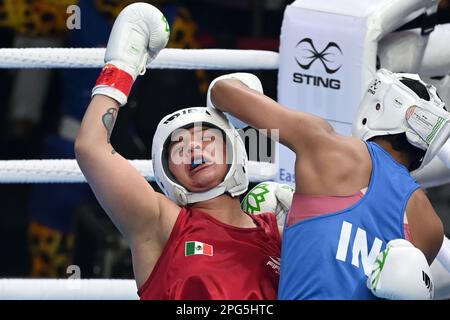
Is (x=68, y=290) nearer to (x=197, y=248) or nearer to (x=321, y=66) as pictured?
(x=197, y=248)

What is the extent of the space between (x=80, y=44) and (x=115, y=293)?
1.59 meters

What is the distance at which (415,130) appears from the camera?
4859mm

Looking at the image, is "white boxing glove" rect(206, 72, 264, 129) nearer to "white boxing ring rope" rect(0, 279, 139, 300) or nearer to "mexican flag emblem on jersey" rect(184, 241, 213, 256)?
"mexican flag emblem on jersey" rect(184, 241, 213, 256)

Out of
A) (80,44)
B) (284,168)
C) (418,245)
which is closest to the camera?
(418,245)

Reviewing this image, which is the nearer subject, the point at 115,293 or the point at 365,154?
the point at 365,154

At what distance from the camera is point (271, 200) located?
511 centimetres

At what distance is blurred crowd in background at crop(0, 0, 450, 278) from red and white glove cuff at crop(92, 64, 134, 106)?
Result: 1.66m

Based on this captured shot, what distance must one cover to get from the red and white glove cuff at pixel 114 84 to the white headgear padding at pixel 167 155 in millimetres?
152

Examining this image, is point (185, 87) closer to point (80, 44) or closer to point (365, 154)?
point (80, 44)

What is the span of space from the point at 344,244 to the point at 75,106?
89.4 inches

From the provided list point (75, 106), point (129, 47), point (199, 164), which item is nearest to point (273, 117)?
point (199, 164)

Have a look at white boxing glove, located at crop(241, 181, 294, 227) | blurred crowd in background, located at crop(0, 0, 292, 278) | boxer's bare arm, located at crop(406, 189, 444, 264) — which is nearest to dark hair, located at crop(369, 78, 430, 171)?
boxer's bare arm, located at crop(406, 189, 444, 264)
